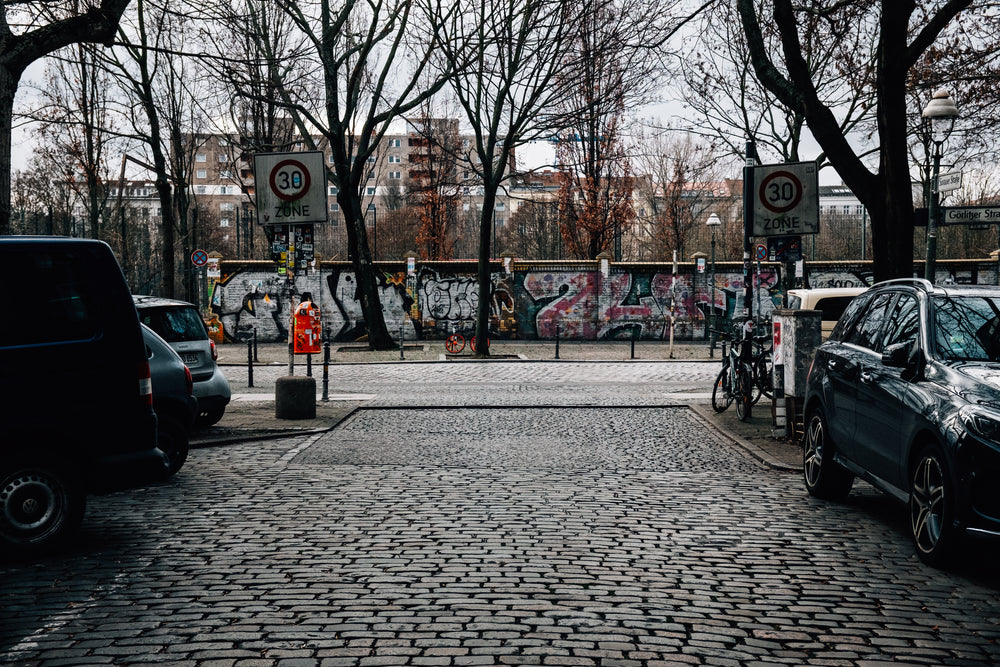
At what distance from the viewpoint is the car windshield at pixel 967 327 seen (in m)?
6.00

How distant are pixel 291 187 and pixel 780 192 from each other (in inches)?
258

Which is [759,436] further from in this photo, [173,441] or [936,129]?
[936,129]

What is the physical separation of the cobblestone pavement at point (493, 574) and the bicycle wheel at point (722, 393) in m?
3.90

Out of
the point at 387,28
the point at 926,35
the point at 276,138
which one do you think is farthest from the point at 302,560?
the point at 276,138

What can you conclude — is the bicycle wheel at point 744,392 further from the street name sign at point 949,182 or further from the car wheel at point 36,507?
the car wheel at point 36,507

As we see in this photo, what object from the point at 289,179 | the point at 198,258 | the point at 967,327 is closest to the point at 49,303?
the point at 967,327

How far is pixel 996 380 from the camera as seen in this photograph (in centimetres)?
541

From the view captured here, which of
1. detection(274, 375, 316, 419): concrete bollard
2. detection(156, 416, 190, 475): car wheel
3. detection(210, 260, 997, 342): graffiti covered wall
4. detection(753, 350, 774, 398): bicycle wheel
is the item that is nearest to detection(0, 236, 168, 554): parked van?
detection(156, 416, 190, 475): car wheel

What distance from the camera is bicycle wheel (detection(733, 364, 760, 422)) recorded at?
12.4 metres

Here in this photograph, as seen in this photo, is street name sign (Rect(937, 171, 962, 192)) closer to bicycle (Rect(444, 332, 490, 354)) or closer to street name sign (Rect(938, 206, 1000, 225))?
street name sign (Rect(938, 206, 1000, 225))

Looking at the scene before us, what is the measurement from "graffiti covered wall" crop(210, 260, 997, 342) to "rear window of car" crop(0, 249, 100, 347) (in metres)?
29.7

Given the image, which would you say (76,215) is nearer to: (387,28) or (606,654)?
(387,28)

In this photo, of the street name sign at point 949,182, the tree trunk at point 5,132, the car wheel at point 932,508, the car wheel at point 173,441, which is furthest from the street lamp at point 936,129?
the tree trunk at point 5,132

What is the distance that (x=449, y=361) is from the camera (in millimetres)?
25844
